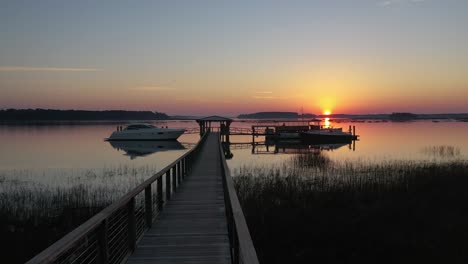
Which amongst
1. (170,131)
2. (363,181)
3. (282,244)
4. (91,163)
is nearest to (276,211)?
(282,244)

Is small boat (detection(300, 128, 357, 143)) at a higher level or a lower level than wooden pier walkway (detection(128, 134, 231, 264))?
lower

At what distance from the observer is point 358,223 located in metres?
10.3

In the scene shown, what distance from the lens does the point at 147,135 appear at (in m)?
49.7

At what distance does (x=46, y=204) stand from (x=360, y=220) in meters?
10.2

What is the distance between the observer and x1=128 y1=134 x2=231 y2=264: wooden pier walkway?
17.2 feet

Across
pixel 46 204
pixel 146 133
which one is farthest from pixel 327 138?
pixel 46 204

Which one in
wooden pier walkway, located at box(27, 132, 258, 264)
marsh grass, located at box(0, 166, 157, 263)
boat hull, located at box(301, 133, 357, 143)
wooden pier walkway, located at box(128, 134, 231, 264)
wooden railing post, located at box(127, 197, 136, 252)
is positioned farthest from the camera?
boat hull, located at box(301, 133, 357, 143)

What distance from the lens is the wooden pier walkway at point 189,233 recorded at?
5.24 metres

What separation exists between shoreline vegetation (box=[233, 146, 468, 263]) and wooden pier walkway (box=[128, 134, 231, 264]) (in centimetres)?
173

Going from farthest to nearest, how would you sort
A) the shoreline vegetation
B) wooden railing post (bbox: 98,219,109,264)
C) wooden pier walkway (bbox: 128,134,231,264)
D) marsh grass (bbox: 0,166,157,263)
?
marsh grass (bbox: 0,166,157,263) → the shoreline vegetation → wooden pier walkway (bbox: 128,134,231,264) → wooden railing post (bbox: 98,219,109,264)

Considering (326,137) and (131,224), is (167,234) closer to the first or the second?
(131,224)

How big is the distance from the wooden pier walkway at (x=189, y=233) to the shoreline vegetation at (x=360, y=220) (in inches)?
68.2

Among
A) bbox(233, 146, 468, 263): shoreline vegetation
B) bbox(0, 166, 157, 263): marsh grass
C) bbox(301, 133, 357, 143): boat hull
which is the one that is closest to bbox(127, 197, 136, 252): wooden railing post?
bbox(233, 146, 468, 263): shoreline vegetation

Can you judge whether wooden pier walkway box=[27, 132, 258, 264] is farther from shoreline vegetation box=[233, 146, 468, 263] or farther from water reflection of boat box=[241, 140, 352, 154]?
water reflection of boat box=[241, 140, 352, 154]
